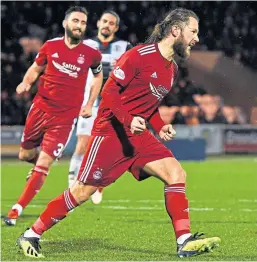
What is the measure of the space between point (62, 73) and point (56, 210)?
3.27 meters

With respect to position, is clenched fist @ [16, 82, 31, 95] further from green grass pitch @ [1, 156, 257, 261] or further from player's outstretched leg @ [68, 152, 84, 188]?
player's outstretched leg @ [68, 152, 84, 188]

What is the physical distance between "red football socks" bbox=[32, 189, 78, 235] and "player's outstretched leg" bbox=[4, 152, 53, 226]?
7.16 feet

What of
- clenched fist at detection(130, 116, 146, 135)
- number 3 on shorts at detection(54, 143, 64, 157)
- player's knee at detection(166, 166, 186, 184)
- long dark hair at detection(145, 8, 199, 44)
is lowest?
number 3 on shorts at detection(54, 143, 64, 157)

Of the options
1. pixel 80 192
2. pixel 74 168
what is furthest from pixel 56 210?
pixel 74 168

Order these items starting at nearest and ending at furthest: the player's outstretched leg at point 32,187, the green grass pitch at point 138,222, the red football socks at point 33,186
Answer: the green grass pitch at point 138,222 < the player's outstretched leg at point 32,187 < the red football socks at point 33,186

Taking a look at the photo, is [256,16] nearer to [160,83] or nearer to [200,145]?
[200,145]

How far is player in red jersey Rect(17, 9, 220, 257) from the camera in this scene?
6.85 meters

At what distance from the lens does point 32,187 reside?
367 inches

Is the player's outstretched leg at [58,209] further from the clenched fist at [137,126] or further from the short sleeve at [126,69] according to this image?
the short sleeve at [126,69]

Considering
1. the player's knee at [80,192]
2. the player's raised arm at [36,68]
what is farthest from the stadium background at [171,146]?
the player's raised arm at [36,68]

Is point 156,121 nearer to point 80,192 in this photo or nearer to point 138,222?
point 80,192

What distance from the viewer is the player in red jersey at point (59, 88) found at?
9711mm

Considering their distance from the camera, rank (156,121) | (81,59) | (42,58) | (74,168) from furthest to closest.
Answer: (74,168) → (81,59) → (42,58) → (156,121)

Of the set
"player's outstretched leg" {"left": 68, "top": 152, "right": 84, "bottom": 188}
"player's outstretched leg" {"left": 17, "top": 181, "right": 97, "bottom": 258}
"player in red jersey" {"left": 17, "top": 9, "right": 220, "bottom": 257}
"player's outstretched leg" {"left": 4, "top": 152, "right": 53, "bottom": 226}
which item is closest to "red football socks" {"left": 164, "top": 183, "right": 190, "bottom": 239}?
"player in red jersey" {"left": 17, "top": 9, "right": 220, "bottom": 257}
